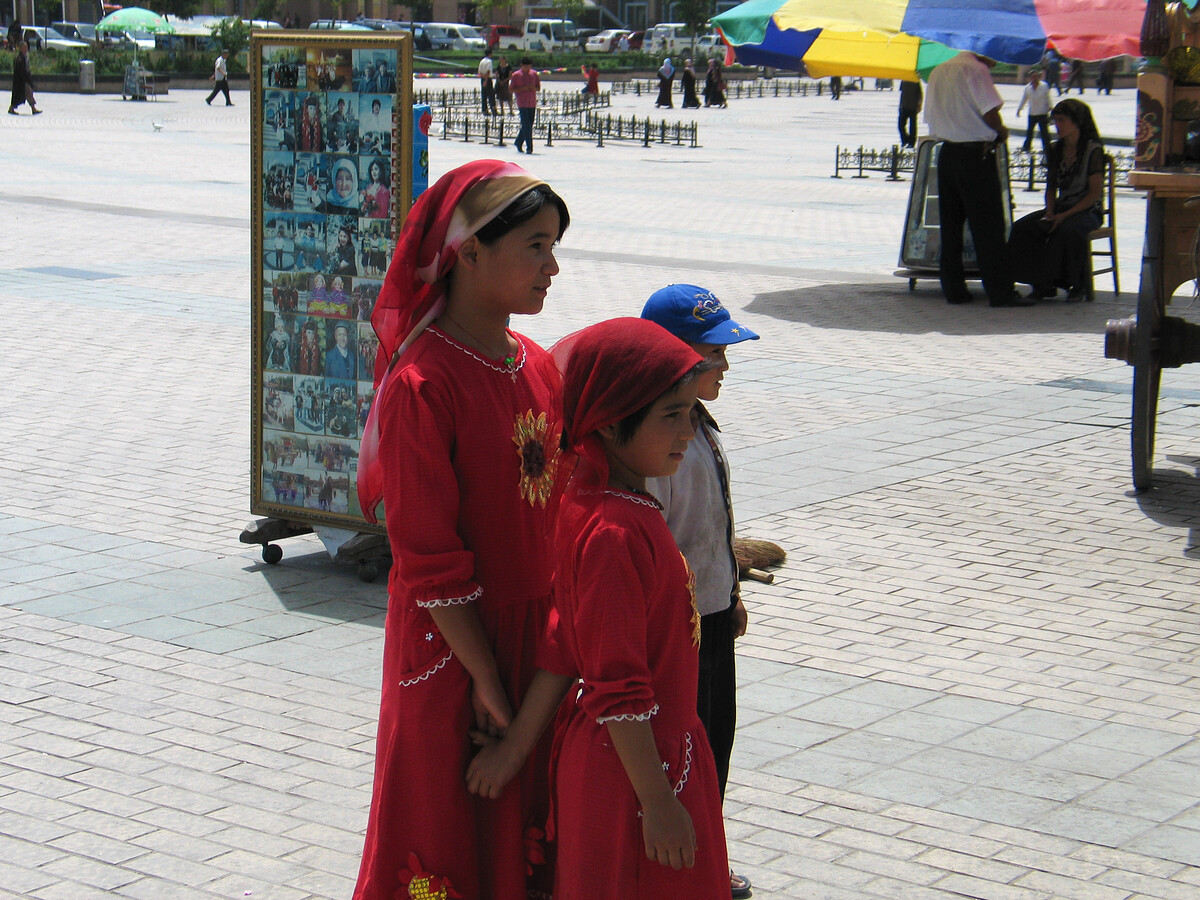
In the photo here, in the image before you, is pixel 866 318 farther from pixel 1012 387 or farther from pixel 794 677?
pixel 794 677

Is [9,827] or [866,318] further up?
[866,318]

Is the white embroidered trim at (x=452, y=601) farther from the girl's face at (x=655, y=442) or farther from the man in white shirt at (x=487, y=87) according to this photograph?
the man in white shirt at (x=487, y=87)

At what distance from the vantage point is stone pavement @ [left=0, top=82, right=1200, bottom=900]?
3.81 metres

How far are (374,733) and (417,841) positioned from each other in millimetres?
1782

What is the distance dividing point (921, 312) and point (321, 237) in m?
7.73

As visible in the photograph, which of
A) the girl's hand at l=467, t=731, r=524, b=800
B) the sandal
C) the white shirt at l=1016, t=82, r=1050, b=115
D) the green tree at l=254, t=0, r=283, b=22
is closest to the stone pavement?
the sandal

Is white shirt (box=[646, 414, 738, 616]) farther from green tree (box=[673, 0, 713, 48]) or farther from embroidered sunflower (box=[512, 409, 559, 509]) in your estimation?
green tree (box=[673, 0, 713, 48])

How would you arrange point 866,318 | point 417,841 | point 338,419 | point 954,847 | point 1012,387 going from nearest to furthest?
point 417,841, point 954,847, point 338,419, point 1012,387, point 866,318

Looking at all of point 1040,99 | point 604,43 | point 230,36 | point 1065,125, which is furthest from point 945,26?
point 604,43

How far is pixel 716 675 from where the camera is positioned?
338cm

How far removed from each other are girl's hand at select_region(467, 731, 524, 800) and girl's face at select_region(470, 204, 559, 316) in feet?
2.66

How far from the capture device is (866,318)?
40.1ft

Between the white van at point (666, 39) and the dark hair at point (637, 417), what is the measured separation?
227ft

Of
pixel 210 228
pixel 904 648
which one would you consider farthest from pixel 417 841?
pixel 210 228
